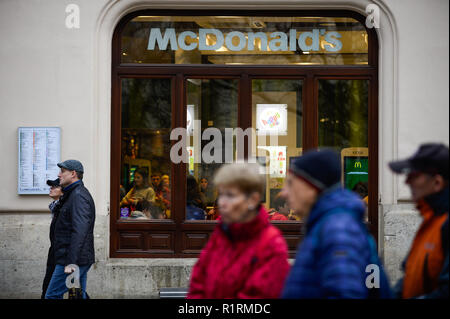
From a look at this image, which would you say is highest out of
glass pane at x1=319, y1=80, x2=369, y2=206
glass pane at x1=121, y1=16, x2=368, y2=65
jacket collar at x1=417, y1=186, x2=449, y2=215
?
glass pane at x1=121, y1=16, x2=368, y2=65

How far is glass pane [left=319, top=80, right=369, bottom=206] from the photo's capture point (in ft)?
31.1

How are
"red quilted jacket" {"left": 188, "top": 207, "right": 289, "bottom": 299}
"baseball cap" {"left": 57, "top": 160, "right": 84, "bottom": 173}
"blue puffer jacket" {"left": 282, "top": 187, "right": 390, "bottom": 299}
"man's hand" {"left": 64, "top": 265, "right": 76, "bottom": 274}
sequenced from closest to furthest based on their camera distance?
"blue puffer jacket" {"left": 282, "top": 187, "right": 390, "bottom": 299}
"red quilted jacket" {"left": 188, "top": 207, "right": 289, "bottom": 299}
"man's hand" {"left": 64, "top": 265, "right": 76, "bottom": 274}
"baseball cap" {"left": 57, "top": 160, "right": 84, "bottom": 173}

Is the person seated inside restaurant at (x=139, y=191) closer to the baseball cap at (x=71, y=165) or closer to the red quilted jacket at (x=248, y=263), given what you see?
the baseball cap at (x=71, y=165)

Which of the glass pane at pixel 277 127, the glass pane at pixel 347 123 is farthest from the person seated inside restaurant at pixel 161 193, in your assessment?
the glass pane at pixel 347 123

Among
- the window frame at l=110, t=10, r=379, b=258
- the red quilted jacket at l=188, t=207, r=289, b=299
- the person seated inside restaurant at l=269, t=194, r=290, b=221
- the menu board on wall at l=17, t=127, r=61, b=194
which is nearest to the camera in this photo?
the red quilted jacket at l=188, t=207, r=289, b=299

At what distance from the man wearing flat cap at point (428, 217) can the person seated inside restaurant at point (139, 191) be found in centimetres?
651

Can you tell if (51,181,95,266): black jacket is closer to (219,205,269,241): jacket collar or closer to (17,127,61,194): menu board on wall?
(17,127,61,194): menu board on wall

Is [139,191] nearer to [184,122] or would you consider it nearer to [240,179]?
[184,122]

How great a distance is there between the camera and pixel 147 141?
949cm

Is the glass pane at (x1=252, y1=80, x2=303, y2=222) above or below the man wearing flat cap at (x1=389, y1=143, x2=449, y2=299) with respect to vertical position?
above

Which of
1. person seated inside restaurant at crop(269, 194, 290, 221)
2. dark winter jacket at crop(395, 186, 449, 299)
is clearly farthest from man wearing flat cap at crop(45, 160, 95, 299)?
dark winter jacket at crop(395, 186, 449, 299)

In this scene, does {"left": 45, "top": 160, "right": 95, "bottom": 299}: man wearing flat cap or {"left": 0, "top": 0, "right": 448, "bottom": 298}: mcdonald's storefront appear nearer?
{"left": 45, "top": 160, "right": 95, "bottom": 299}: man wearing flat cap
